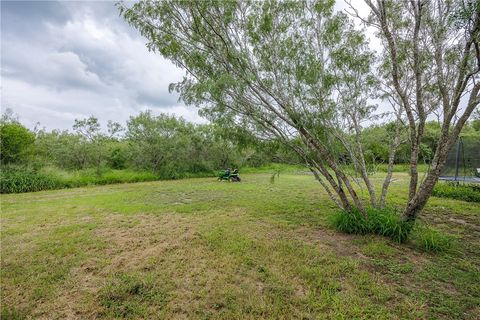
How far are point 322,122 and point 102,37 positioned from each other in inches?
267

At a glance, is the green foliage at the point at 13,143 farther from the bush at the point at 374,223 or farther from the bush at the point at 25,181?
the bush at the point at 374,223

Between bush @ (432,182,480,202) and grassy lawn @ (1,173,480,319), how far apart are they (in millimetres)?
2911

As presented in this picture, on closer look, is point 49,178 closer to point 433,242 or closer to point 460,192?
point 433,242

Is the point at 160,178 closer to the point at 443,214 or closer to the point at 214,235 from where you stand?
the point at 214,235

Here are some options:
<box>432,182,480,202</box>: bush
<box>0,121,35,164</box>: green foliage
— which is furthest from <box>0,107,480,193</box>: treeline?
<box>432,182,480,202</box>: bush

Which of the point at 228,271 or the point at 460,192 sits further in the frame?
the point at 460,192

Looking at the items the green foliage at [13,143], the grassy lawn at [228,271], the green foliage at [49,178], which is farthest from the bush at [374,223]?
the green foliage at [13,143]

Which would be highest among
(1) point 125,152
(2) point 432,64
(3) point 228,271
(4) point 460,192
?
(2) point 432,64

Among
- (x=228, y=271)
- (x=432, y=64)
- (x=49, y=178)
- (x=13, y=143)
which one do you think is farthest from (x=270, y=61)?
(x=13, y=143)

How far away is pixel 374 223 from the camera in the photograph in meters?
4.09

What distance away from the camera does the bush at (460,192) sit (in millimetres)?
7310

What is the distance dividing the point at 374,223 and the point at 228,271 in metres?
2.91

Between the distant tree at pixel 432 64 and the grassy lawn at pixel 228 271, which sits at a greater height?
the distant tree at pixel 432 64

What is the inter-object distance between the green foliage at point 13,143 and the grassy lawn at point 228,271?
26.6 ft
